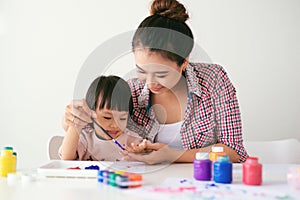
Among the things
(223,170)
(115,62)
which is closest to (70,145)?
(223,170)

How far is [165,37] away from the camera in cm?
136

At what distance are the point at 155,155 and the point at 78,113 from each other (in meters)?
0.29

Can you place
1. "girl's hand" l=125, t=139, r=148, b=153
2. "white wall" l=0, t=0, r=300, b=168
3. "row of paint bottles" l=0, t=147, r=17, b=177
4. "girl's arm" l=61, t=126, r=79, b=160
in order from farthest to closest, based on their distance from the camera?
"white wall" l=0, t=0, r=300, b=168, "girl's arm" l=61, t=126, r=79, b=160, "girl's hand" l=125, t=139, r=148, b=153, "row of paint bottles" l=0, t=147, r=17, b=177

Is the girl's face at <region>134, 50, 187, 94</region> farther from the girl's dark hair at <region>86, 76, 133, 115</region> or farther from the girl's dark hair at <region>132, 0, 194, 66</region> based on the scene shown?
the girl's dark hair at <region>86, 76, 133, 115</region>

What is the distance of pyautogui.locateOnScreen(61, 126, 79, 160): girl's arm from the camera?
4.79ft

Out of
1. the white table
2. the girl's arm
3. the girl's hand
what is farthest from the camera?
the girl's arm

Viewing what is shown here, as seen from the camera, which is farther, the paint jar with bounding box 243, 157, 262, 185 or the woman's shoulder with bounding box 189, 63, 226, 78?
the woman's shoulder with bounding box 189, 63, 226, 78

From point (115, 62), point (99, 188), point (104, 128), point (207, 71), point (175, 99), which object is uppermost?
point (115, 62)

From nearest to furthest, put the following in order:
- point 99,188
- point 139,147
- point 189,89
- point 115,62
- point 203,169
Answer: point 99,188
point 203,169
point 139,147
point 189,89
point 115,62

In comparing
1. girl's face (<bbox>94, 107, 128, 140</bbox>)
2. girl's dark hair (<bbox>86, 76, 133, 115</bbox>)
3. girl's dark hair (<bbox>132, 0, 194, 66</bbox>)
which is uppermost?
girl's dark hair (<bbox>132, 0, 194, 66</bbox>)

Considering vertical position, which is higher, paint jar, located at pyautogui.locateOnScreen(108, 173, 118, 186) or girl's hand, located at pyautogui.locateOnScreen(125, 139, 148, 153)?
girl's hand, located at pyautogui.locateOnScreen(125, 139, 148, 153)

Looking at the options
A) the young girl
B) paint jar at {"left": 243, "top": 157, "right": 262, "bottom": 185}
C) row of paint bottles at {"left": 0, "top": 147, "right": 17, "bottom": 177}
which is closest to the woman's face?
the young girl

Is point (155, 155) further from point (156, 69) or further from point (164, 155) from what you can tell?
point (156, 69)

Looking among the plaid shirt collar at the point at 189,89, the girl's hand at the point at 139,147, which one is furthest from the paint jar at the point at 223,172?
the plaid shirt collar at the point at 189,89
